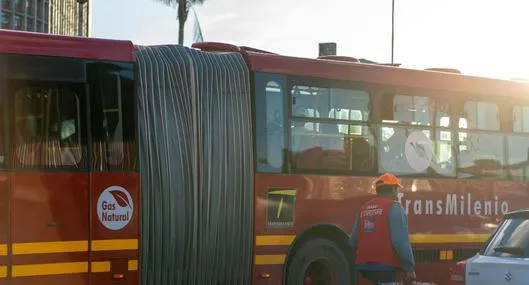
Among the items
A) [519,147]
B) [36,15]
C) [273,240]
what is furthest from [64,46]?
[36,15]

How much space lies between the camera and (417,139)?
11.3 m

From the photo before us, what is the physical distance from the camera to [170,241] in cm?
914

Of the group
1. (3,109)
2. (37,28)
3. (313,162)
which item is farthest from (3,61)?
(37,28)

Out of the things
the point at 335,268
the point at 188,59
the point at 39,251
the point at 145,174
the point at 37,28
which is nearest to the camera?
the point at 39,251

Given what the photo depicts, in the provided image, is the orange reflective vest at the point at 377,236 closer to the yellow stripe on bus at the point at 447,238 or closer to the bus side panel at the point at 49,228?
the bus side panel at the point at 49,228

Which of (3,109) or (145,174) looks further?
(145,174)

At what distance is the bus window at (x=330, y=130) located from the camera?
10305 millimetres

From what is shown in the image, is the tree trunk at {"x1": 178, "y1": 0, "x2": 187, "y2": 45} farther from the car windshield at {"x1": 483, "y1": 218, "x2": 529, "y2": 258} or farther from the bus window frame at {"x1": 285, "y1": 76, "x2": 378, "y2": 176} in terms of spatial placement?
the car windshield at {"x1": 483, "y1": 218, "x2": 529, "y2": 258}

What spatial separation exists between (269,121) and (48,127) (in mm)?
2819

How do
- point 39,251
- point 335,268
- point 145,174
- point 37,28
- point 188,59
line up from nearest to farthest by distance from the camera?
point 39,251
point 145,174
point 188,59
point 335,268
point 37,28

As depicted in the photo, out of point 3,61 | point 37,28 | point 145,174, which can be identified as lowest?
point 145,174

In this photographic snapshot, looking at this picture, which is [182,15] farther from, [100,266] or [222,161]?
[100,266]

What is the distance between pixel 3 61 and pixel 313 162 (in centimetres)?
405

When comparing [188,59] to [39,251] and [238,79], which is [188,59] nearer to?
[238,79]
